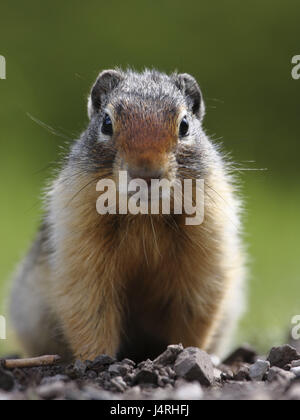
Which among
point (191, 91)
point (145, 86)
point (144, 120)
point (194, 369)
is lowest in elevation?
point (194, 369)


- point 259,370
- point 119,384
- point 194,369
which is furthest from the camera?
Answer: point 259,370

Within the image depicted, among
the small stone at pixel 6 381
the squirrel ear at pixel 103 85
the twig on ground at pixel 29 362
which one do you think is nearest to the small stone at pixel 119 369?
the twig on ground at pixel 29 362

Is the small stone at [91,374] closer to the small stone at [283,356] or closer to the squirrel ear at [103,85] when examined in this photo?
the small stone at [283,356]

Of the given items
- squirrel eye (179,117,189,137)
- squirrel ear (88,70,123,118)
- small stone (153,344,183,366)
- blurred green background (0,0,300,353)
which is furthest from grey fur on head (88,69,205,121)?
blurred green background (0,0,300,353)

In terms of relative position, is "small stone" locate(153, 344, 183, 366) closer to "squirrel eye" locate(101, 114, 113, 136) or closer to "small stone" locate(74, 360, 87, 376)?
"small stone" locate(74, 360, 87, 376)

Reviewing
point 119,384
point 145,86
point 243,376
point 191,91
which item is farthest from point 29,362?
point 191,91

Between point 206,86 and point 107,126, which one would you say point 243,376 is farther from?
point 206,86
